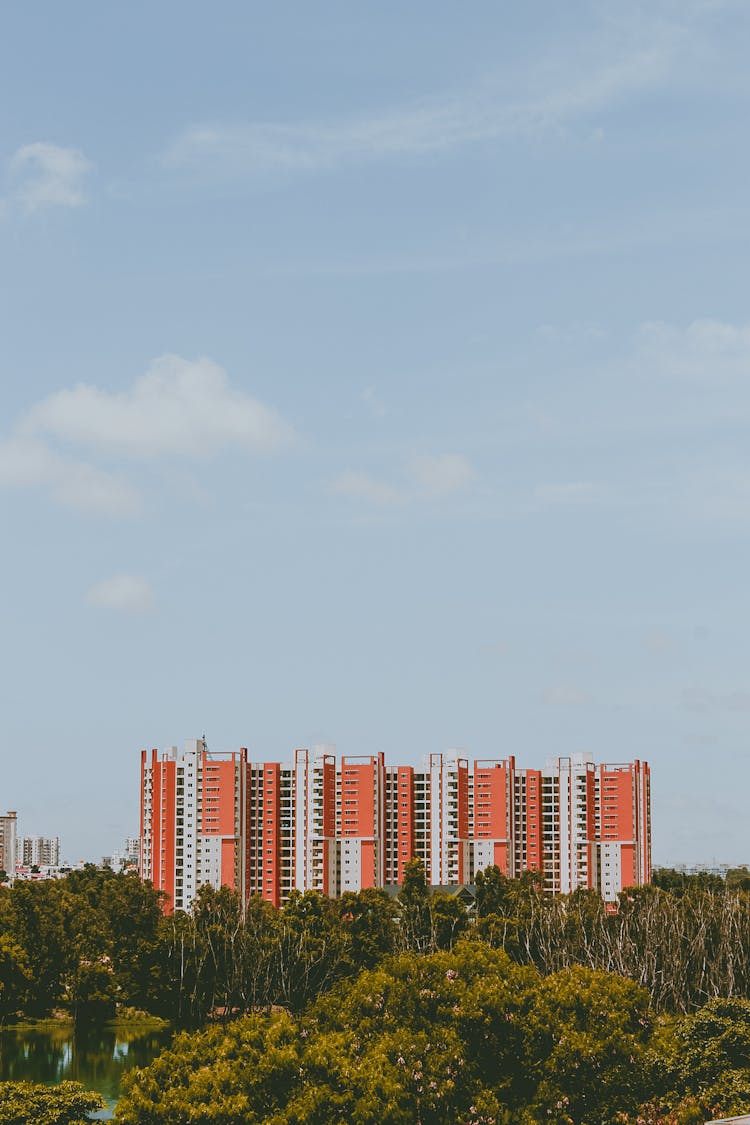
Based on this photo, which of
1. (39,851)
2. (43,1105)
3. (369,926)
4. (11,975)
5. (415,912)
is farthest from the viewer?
(39,851)

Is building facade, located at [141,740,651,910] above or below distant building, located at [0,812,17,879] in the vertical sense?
above

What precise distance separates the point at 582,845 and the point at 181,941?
27.8 meters

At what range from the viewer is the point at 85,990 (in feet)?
135

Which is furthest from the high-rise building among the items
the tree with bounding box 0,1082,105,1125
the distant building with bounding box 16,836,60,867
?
the distant building with bounding box 16,836,60,867

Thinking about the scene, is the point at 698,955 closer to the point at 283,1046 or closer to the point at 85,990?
the point at 85,990

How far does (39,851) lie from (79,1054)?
134921 millimetres

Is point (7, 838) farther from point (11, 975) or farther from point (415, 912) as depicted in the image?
point (415, 912)

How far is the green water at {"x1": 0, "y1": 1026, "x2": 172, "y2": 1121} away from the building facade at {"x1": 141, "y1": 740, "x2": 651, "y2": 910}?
55.8ft

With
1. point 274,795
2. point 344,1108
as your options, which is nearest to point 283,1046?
point 344,1108

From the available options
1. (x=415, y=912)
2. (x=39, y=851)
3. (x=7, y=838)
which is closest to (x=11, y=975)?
(x=415, y=912)

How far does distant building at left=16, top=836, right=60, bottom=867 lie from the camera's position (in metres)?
161

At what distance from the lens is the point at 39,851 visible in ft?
537

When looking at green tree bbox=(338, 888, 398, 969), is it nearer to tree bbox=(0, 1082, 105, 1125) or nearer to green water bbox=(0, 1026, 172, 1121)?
green water bbox=(0, 1026, 172, 1121)

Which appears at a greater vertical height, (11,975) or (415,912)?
(415,912)
